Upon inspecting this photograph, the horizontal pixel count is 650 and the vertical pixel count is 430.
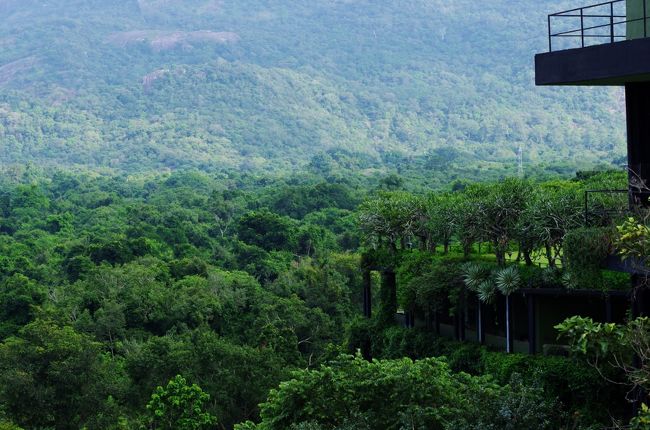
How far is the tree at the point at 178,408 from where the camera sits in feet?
106

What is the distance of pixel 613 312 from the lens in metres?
23.7

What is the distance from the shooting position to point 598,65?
17156mm

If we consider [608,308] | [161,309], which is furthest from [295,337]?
[608,308]

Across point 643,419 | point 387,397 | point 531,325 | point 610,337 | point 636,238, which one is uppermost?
point 636,238

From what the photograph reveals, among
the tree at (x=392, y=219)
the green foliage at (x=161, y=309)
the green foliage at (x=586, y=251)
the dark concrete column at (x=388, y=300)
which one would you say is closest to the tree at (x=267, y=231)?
the green foliage at (x=161, y=309)

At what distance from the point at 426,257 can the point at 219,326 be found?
23081 millimetres

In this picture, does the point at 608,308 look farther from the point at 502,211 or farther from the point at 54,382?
the point at 54,382

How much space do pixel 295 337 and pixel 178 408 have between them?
11.8m

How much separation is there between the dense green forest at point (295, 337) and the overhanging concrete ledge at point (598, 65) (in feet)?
9.34

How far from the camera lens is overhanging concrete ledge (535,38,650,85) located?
1658 cm

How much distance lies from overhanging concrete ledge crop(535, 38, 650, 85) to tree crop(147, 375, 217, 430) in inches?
678

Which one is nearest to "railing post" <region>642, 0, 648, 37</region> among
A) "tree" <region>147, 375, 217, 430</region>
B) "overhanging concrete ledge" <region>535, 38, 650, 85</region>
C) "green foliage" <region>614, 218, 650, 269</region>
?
"overhanging concrete ledge" <region>535, 38, 650, 85</region>

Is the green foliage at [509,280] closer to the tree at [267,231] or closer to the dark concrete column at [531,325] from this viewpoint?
the dark concrete column at [531,325]

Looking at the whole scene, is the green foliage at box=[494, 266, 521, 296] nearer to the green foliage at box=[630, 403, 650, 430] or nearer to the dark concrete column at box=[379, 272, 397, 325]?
the dark concrete column at box=[379, 272, 397, 325]
